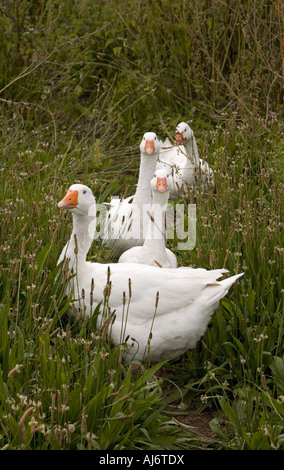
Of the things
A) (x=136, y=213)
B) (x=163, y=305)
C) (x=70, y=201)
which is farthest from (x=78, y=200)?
(x=136, y=213)

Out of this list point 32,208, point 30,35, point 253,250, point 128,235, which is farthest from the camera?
point 30,35

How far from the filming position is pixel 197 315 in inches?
153

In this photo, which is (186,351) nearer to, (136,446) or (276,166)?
(136,446)

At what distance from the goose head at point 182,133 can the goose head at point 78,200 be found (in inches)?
63.0

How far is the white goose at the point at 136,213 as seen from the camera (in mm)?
5188

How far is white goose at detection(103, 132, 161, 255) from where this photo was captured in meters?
5.19

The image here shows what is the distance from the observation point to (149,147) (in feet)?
17.8

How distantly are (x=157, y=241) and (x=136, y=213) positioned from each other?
0.71 metres

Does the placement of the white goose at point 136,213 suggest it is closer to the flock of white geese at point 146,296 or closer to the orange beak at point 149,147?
the orange beak at point 149,147

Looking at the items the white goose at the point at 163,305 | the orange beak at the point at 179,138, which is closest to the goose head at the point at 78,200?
the white goose at the point at 163,305

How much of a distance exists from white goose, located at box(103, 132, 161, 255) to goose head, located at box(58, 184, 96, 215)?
2.58 ft

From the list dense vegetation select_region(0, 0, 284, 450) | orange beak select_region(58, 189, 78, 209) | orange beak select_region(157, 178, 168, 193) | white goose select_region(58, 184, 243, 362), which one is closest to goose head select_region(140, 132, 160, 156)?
dense vegetation select_region(0, 0, 284, 450)
